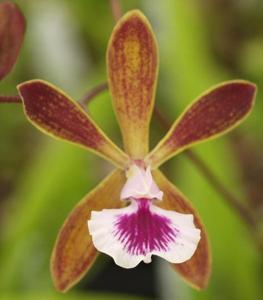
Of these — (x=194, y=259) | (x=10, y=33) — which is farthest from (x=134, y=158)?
(x=10, y=33)

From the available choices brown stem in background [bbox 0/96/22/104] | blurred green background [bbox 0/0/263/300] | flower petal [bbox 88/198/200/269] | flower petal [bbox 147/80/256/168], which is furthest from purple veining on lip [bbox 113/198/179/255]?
blurred green background [bbox 0/0/263/300]

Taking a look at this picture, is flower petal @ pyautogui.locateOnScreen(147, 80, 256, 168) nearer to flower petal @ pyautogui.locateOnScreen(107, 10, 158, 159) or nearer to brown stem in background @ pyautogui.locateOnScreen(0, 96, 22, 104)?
flower petal @ pyautogui.locateOnScreen(107, 10, 158, 159)

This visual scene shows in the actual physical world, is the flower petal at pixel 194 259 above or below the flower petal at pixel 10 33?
below

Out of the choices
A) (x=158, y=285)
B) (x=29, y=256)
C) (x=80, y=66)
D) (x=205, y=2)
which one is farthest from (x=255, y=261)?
(x=205, y=2)

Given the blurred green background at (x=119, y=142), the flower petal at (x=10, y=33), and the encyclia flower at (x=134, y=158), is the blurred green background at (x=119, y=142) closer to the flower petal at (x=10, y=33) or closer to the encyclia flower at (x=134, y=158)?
the encyclia flower at (x=134, y=158)

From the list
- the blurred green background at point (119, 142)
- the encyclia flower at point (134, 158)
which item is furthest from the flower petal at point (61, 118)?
the blurred green background at point (119, 142)
